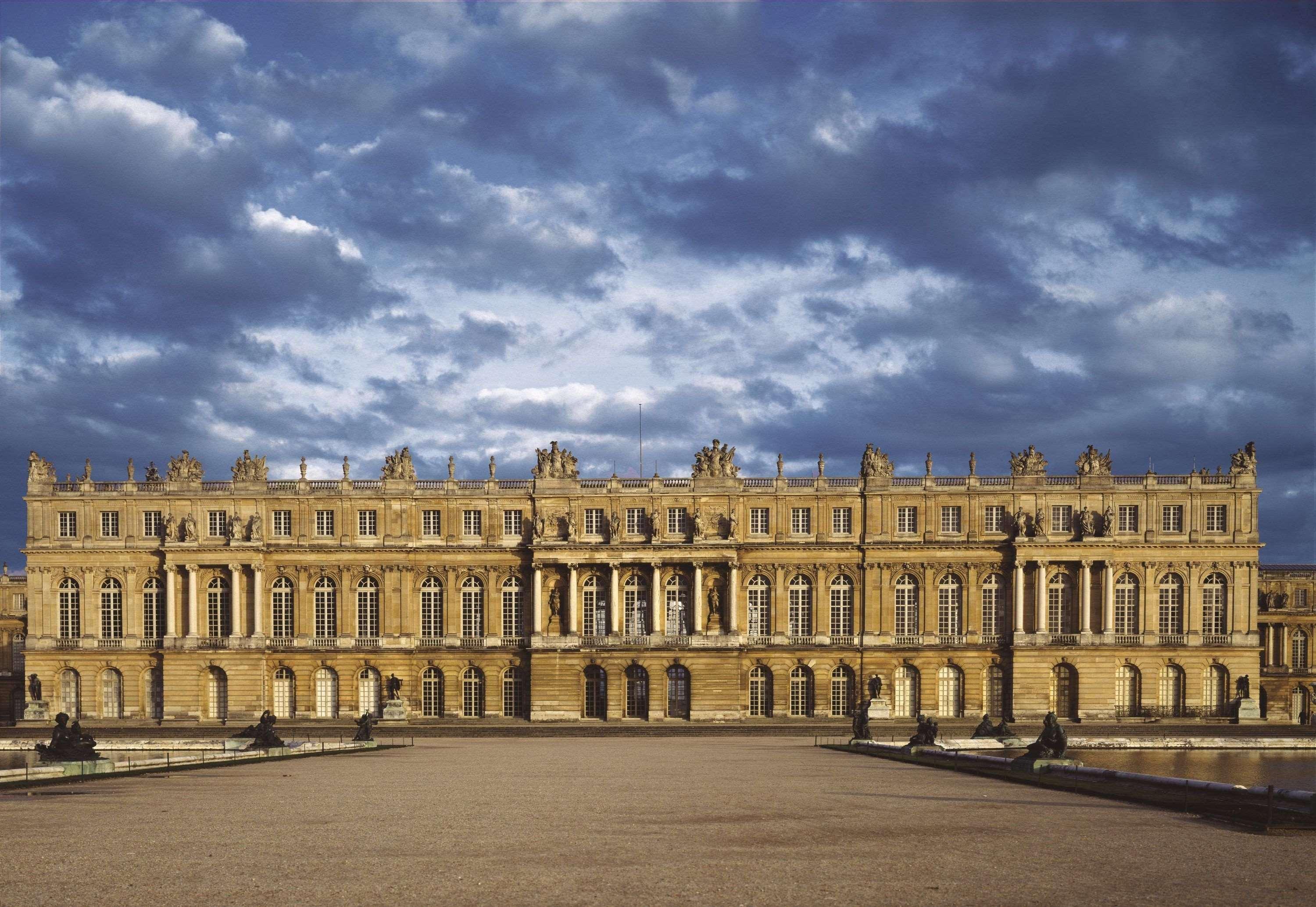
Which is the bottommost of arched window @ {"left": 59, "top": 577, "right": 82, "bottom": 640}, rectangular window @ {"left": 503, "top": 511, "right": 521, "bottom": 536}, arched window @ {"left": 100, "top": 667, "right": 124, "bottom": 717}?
arched window @ {"left": 100, "top": 667, "right": 124, "bottom": 717}

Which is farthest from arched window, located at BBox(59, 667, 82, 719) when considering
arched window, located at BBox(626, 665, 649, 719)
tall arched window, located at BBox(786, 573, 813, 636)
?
tall arched window, located at BBox(786, 573, 813, 636)

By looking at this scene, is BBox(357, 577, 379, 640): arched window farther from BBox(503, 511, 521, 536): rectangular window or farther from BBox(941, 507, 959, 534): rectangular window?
BBox(941, 507, 959, 534): rectangular window

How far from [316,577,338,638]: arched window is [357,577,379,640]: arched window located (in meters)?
1.32

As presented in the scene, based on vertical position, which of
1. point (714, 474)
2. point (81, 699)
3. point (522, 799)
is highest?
point (714, 474)

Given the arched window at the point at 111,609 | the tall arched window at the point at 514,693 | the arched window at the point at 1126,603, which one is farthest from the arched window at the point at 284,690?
the arched window at the point at 1126,603

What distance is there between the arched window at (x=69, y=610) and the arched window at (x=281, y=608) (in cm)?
1135

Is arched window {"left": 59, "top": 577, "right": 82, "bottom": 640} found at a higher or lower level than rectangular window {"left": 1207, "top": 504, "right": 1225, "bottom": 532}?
lower

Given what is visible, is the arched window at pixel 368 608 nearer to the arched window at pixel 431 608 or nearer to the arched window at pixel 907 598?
the arched window at pixel 431 608

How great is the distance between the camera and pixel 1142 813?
2603 cm

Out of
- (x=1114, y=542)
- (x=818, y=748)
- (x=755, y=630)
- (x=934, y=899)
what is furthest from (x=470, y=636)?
(x=934, y=899)

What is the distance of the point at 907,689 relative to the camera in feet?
247

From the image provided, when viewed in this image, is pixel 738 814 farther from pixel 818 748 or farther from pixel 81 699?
pixel 81 699

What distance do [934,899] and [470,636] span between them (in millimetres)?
A: 61454

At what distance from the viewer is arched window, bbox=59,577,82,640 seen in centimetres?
7762
